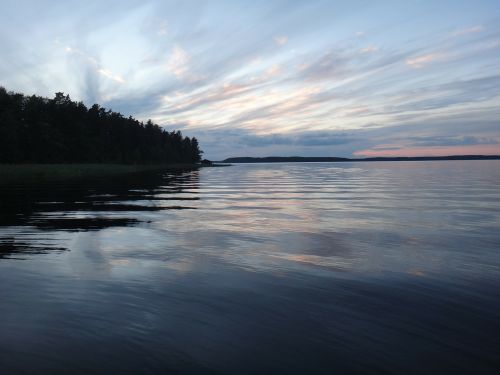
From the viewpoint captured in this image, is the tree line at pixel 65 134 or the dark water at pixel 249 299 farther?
the tree line at pixel 65 134

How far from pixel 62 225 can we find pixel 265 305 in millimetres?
14308

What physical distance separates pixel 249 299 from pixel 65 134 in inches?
5117

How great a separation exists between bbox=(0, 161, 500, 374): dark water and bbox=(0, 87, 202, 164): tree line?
93.1m

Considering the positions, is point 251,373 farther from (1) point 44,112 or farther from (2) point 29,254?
(1) point 44,112

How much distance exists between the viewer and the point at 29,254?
1311 centimetres

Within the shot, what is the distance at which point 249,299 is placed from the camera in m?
8.91

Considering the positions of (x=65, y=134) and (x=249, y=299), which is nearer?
(x=249, y=299)

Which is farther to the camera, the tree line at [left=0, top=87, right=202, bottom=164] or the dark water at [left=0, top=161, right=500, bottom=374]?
the tree line at [left=0, top=87, right=202, bottom=164]

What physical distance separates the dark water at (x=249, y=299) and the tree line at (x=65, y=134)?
93119 millimetres

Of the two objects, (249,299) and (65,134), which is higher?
(65,134)

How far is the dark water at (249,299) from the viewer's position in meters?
6.16

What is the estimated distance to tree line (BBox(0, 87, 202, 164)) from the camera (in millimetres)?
95750

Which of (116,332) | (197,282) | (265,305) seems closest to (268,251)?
(197,282)

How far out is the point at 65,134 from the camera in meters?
123
